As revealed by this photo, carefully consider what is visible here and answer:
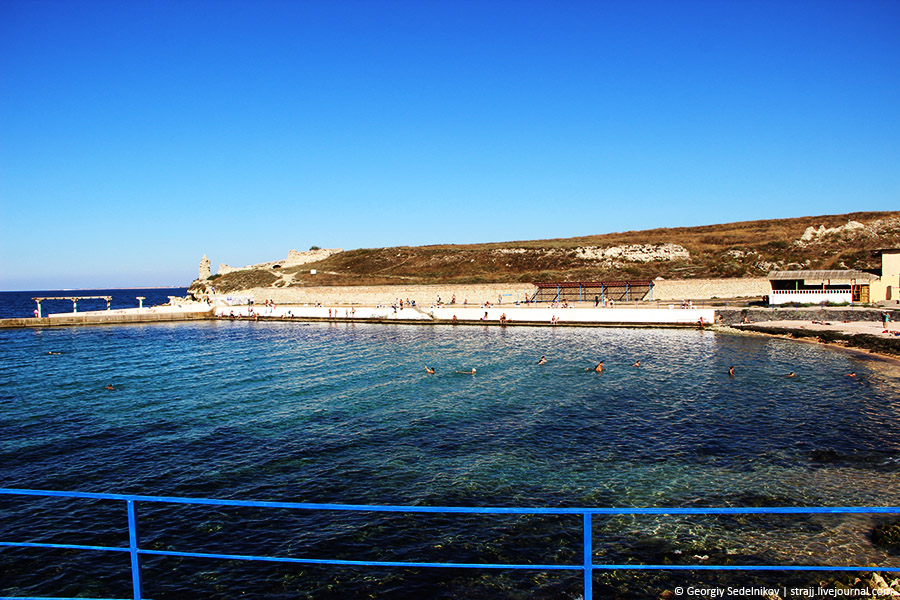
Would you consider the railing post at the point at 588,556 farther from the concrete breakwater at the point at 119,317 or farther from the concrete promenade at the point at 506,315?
the concrete breakwater at the point at 119,317

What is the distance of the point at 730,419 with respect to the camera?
17141 mm

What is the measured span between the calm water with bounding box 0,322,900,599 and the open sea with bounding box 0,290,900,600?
0.22ft

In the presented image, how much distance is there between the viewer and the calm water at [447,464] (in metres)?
9.02

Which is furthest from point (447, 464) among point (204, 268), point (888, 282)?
point (204, 268)

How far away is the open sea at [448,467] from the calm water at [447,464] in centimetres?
A: 7

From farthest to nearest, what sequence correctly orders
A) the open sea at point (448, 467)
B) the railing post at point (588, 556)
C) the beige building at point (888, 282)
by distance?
the beige building at point (888, 282)
the open sea at point (448, 467)
the railing post at point (588, 556)

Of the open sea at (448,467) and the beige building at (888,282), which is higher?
the beige building at (888,282)

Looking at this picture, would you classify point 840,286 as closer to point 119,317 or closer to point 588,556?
point 588,556

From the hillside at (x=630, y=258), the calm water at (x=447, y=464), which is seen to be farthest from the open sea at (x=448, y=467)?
the hillside at (x=630, y=258)

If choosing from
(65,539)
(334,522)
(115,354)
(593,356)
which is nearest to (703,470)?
(334,522)

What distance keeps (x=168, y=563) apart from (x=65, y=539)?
8.41ft

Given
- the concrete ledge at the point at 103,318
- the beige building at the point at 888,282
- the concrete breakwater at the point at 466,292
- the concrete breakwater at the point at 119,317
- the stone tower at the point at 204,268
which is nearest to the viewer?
the beige building at the point at 888,282

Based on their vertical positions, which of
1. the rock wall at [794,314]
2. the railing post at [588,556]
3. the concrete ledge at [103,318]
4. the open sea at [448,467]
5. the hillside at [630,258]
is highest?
the hillside at [630,258]

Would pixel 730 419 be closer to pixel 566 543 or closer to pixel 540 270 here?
pixel 566 543
